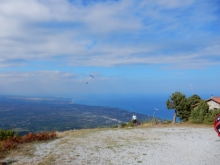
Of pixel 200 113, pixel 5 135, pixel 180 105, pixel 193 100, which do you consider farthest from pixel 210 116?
pixel 5 135

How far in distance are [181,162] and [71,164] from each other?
229 inches

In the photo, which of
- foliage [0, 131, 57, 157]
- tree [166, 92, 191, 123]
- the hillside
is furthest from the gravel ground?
the hillside

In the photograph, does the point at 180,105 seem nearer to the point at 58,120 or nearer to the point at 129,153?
the point at 129,153

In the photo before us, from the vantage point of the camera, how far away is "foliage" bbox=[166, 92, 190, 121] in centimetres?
3170

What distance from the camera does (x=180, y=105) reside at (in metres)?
31.8

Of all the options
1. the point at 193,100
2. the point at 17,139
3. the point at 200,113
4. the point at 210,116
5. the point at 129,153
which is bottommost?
the point at 17,139

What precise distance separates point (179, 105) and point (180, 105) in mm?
146

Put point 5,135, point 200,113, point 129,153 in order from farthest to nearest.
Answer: point 200,113
point 5,135
point 129,153

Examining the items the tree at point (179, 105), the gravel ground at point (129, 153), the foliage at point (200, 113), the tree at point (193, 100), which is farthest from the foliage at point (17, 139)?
the tree at point (193, 100)

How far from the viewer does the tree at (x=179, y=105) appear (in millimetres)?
31703

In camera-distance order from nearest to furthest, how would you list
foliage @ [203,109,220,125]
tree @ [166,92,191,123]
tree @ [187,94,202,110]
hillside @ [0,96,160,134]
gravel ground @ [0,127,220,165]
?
Result: gravel ground @ [0,127,220,165] < foliage @ [203,109,220,125] < tree @ [166,92,191,123] < tree @ [187,94,202,110] < hillside @ [0,96,160,134]

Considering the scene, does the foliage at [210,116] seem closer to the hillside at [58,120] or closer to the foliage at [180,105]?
the foliage at [180,105]

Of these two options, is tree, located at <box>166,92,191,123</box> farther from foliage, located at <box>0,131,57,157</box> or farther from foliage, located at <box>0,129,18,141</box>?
foliage, located at <box>0,129,18,141</box>

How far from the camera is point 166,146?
626 inches
